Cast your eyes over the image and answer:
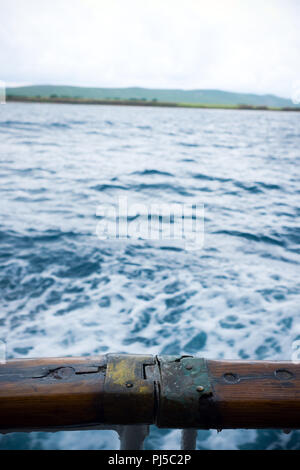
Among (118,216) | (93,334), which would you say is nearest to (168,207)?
(118,216)

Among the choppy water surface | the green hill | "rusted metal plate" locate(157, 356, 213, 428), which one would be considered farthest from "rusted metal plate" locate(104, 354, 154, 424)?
the green hill

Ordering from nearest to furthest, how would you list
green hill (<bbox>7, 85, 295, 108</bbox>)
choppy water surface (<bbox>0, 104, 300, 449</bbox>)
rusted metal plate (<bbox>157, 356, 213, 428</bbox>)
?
rusted metal plate (<bbox>157, 356, 213, 428</bbox>) → choppy water surface (<bbox>0, 104, 300, 449</bbox>) → green hill (<bbox>7, 85, 295, 108</bbox>)

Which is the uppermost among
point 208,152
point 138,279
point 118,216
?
point 208,152

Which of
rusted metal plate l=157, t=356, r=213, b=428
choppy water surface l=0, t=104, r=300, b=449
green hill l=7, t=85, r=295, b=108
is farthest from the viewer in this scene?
green hill l=7, t=85, r=295, b=108

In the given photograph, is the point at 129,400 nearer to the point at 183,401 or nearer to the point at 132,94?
the point at 183,401

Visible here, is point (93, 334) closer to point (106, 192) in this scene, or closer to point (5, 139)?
point (106, 192)

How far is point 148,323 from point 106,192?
666cm

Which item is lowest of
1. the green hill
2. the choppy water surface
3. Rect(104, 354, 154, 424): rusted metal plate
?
the choppy water surface

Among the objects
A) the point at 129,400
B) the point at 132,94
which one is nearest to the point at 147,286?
the point at 129,400

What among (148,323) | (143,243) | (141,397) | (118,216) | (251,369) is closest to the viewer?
(141,397)

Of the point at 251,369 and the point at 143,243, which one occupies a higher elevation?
the point at 251,369

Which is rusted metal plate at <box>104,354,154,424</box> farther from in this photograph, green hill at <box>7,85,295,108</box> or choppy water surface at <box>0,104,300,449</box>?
green hill at <box>7,85,295,108</box>

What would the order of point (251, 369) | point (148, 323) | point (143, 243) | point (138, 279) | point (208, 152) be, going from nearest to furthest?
1. point (251, 369)
2. point (148, 323)
3. point (138, 279)
4. point (143, 243)
5. point (208, 152)

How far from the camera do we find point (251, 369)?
1029mm
